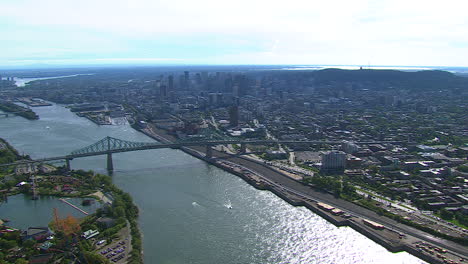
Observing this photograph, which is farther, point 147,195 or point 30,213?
point 147,195

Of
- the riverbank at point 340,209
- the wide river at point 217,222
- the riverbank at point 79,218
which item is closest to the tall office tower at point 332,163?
the riverbank at point 340,209

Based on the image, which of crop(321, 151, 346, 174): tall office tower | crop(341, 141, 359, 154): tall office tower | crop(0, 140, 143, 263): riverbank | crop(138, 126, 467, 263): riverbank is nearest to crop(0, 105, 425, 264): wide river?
crop(138, 126, 467, 263): riverbank

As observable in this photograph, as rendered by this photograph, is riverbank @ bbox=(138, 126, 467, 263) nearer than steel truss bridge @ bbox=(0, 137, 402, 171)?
Yes

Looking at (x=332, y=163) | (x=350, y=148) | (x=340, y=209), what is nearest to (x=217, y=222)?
(x=340, y=209)

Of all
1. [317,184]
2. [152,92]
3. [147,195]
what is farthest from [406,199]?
[152,92]

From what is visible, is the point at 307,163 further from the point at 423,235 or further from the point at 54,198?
the point at 54,198

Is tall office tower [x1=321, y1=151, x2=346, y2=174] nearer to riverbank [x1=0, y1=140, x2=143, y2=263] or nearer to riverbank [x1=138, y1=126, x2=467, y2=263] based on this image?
riverbank [x1=138, y1=126, x2=467, y2=263]
